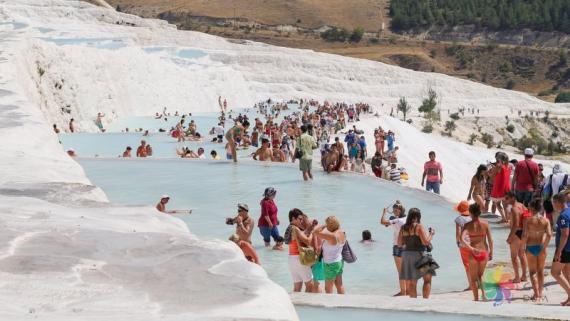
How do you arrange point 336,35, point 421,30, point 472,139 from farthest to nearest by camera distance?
point 421,30 → point 336,35 → point 472,139

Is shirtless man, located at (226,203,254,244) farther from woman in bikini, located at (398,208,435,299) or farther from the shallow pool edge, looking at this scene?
the shallow pool edge

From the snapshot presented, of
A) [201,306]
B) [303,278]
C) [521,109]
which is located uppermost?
[201,306]

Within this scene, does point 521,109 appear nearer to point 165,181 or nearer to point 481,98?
point 481,98

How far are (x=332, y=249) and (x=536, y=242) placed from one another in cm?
199

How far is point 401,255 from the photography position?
925 cm

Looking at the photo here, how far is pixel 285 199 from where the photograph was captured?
1530 cm

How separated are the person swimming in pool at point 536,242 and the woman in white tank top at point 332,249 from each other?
5.90 ft

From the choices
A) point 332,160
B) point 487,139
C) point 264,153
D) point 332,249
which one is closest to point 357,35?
point 487,139

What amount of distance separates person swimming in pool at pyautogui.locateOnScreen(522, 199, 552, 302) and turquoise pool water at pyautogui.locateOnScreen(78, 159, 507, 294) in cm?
119

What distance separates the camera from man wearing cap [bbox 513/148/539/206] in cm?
1273

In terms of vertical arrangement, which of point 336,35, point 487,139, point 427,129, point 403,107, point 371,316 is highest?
point 371,316

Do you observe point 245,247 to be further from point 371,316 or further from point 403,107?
point 403,107

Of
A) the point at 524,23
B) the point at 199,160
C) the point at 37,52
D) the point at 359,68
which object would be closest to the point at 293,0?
the point at 524,23

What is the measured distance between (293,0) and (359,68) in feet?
193
